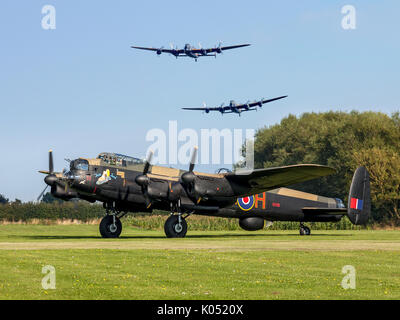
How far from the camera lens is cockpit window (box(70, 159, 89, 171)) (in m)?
32.7

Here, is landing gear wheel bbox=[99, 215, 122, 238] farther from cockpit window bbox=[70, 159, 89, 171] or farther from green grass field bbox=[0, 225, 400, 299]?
green grass field bbox=[0, 225, 400, 299]

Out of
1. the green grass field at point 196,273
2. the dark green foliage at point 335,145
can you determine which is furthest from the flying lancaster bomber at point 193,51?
the green grass field at point 196,273

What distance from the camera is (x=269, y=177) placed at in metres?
35.7

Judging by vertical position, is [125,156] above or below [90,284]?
above

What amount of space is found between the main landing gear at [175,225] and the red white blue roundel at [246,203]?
6.08 metres

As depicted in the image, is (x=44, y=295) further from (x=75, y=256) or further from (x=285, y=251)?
(x=285, y=251)

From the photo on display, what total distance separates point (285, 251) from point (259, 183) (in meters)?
13.0

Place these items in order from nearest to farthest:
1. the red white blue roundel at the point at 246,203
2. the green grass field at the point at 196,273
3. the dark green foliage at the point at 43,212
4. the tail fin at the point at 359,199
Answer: the green grass field at the point at 196,273 → the red white blue roundel at the point at 246,203 → the tail fin at the point at 359,199 → the dark green foliage at the point at 43,212

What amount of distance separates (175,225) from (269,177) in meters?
6.38

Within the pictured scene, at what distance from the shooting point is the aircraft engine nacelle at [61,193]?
34219 mm

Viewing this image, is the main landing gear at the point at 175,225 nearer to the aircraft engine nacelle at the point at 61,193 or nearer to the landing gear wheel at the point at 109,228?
the landing gear wheel at the point at 109,228

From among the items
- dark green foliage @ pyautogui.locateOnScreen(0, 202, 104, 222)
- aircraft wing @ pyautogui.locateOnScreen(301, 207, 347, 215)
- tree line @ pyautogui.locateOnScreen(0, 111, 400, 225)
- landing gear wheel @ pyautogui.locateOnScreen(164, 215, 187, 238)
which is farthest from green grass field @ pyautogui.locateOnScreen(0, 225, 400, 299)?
dark green foliage @ pyautogui.locateOnScreen(0, 202, 104, 222)
